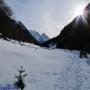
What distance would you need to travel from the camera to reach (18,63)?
1662 cm

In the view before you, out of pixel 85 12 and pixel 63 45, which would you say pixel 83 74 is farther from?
pixel 85 12

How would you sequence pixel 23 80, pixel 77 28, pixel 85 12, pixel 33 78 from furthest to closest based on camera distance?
pixel 85 12 → pixel 77 28 → pixel 33 78 → pixel 23 80

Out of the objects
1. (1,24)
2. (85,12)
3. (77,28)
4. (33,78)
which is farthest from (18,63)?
(85,12)

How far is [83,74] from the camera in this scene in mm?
17500

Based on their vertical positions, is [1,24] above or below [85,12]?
below

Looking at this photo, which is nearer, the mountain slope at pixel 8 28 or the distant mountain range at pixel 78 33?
the mountain slope at pixel 8 28

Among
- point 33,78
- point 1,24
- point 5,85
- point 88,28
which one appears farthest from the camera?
point 88,28

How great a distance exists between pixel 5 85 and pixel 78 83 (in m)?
4.95

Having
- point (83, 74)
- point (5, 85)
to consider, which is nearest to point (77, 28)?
point (83, 74)

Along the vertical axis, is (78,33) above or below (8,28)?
below

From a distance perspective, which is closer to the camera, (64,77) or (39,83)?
(39,83)

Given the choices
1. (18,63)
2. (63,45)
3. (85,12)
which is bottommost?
(18,63)

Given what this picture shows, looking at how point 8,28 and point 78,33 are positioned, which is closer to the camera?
point 8,28

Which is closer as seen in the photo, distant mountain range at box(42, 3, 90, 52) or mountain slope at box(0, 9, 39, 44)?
mountain slope at box(0, 9, 39, 44)
